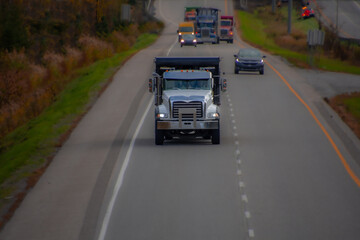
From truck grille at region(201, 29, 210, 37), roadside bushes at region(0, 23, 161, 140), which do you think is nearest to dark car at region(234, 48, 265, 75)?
roadside bushes at region(0, 23, 161, 140)

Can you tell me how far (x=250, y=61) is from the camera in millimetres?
51375

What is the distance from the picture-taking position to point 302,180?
22.5 metres

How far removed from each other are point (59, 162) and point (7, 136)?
10833mm

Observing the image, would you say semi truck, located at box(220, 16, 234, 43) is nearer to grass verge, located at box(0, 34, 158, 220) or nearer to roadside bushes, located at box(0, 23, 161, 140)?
roadside bushes, located at box(0, 23, 161, 140)

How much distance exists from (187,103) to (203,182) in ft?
17.5

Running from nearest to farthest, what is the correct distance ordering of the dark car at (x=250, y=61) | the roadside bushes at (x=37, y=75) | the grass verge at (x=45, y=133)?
the grass verge at (x=45, y=133), the roadside bushes at (x=37, y=75), the dark car at (x=250, y=61)

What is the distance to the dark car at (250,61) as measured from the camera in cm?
5100

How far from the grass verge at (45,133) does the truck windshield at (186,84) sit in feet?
16.4

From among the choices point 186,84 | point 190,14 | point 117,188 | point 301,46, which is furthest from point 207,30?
point 117,188

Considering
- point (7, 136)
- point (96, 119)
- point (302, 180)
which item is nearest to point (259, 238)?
point (302, 180)

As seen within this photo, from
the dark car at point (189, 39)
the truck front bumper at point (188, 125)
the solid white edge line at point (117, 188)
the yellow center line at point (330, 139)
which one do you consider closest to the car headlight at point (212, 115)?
the truck front bumper at point (188, 125)

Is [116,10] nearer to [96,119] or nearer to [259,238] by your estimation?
[96,119]

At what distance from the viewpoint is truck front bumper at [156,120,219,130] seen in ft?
88.3

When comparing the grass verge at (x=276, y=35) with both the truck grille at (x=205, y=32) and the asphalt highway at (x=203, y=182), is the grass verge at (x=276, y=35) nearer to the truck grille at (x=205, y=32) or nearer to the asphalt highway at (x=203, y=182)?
the truck grille at (x=205, y=32)
